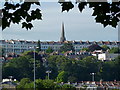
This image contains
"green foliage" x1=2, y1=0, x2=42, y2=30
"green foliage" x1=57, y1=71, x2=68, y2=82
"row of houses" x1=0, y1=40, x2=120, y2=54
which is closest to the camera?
"green foliage" x1=2, y1=0, x2=42, y2=30

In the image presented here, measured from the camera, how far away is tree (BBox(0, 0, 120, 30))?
3166 mm

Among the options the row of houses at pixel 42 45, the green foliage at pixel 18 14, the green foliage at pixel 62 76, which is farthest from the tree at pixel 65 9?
the row of houses at pixel 42 45

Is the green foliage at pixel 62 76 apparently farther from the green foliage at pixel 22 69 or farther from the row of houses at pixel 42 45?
the row of houses at pixel 42 45

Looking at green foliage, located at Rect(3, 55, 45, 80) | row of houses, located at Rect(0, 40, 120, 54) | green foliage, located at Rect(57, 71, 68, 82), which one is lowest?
green foliage, located at Rect(57, 71, 68, 82)

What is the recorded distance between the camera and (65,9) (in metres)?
3.21

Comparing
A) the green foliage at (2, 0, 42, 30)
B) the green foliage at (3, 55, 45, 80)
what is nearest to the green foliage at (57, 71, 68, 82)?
the green foliage at (3, 55, 45, 80)

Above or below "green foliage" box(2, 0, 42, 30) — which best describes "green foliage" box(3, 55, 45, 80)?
below

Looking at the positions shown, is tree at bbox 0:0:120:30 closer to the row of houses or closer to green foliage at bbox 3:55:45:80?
green foliage at bbox 3:55:45:80

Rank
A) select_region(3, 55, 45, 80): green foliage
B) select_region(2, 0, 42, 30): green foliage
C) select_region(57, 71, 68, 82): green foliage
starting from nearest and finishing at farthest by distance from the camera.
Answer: select_region(2, 0, 42, 30): green foliage < select_region(3, 55, 45, 80): green foliage < select_region(57, 71, 68, 82): green foliage

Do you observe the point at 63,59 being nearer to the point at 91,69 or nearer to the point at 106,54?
the point at 91,69

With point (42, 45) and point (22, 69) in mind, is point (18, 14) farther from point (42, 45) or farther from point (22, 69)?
point (42, 45)

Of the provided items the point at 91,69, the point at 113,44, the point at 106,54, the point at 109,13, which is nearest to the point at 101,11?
the point at 109,13

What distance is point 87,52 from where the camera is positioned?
76375 mm

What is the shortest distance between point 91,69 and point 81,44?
3650cm
